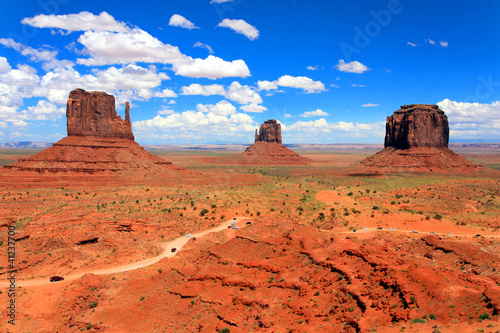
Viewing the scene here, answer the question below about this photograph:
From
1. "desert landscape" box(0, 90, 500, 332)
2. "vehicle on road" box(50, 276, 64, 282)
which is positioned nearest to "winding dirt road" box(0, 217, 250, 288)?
"desert landscape" box(0, 90, 500, 332)

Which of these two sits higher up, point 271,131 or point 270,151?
point 271,131

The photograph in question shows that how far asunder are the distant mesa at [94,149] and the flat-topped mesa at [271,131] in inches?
4169

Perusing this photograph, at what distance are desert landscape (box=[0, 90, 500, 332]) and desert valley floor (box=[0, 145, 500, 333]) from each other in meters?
0.11

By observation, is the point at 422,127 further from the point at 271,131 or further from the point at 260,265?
the point at 260,265

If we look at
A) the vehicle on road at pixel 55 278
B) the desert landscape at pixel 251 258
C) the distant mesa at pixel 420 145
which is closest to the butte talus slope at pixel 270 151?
the distant mesa at pixel 420 145

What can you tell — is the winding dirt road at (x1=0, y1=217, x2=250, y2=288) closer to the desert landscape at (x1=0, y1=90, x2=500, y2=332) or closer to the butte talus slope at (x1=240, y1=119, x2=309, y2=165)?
the desert landscape at (x1=0, y1=90, x2=500, y2=332)

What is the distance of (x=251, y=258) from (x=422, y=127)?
334ft

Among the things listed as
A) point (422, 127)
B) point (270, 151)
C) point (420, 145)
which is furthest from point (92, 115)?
point (270, 151)

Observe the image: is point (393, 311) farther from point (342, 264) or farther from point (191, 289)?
point (191, 289)

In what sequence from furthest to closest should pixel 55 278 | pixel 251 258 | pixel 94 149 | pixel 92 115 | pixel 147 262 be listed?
pixel 92 115 → pixel 94 149 → pixel 147 262 → pixel 55 278 → pixel 251 258

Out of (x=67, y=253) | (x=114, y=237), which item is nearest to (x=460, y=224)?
(x=114, y=237)

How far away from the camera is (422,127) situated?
105 meters

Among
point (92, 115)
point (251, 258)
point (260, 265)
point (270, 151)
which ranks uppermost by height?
point (92, 115)

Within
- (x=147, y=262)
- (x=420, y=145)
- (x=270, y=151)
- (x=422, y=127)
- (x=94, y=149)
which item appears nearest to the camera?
(x=147, y=262)
